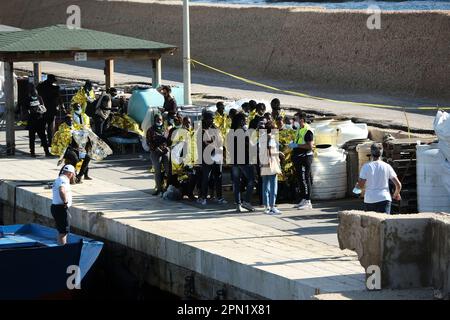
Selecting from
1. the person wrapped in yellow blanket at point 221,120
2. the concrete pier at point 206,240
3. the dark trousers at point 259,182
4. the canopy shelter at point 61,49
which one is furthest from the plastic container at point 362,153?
the canopy shelter at point 61,49

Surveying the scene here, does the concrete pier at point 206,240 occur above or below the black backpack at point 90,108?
below

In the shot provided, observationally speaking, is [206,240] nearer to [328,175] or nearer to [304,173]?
[304,173]

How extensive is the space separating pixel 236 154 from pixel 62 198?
3.14 meters

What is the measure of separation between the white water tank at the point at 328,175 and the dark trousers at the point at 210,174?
149 cm

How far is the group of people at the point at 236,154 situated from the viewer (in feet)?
66.0

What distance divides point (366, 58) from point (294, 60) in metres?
3.54

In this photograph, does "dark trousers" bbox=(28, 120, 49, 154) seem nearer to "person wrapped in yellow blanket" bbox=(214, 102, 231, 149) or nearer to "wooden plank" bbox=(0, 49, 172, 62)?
"wooden plank" bbox=(0, 49, 172, 62)

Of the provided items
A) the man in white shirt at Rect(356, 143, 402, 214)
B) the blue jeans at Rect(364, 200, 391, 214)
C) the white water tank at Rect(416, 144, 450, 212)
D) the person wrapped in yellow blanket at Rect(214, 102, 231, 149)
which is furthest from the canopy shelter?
the blue jeans at Rect(364, 200, 391, 214)

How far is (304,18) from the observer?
4109 centimetres

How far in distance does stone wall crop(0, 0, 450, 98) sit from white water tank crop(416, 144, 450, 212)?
14796 millimetres

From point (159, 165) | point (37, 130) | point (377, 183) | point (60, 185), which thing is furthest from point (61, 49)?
point (377, 183)

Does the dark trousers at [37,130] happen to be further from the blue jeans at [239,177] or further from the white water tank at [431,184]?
the white water tank at [431,184]

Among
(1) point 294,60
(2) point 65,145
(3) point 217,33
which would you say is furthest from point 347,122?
(3) point 217,33

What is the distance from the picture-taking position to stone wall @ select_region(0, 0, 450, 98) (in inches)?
Answer: 1389
